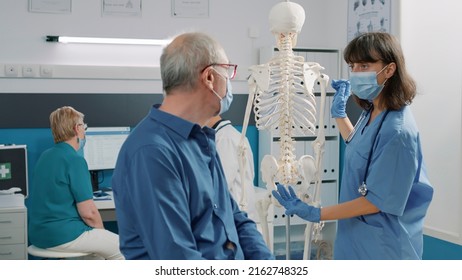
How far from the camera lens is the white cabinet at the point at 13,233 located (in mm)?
3373

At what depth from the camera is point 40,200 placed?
Answer: 11.2ft

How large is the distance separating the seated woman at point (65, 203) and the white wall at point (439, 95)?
2.00 metres

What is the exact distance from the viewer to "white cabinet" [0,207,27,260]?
337 cm

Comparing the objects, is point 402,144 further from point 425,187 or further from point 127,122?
point 127,122

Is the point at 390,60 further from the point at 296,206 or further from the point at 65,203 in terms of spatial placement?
the point at 65,203

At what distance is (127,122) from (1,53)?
0.99 meters

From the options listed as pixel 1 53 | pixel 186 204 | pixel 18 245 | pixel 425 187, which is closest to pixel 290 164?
pixel 425 187

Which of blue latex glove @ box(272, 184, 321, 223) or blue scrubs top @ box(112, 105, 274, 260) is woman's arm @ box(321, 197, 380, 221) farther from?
blue scrubs top @ box(112, 105, 274, 260)

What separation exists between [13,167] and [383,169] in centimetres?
275

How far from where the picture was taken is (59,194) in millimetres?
3377

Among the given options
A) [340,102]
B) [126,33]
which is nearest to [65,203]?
[126,33]

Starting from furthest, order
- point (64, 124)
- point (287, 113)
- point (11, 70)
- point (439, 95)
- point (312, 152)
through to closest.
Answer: point (312, 152) → point (11, 70) → point (439, 95) → point (64, 124) → point (287, 113)

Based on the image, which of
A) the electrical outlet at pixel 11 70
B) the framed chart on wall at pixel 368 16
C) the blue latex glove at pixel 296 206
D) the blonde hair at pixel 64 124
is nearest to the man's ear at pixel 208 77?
the blue latex glove at pixel 296 206

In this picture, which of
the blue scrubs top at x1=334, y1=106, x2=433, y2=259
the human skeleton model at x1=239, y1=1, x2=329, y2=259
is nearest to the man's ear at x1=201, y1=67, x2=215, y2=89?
the blue scrubs top at x1=334, y1=106, x2=433, y2=259
